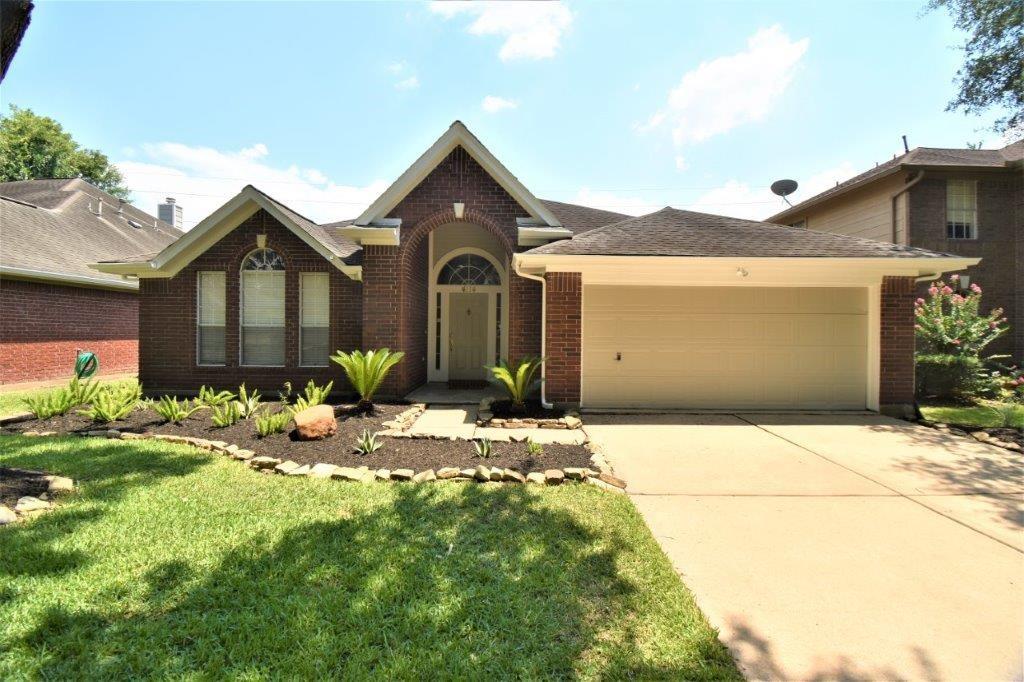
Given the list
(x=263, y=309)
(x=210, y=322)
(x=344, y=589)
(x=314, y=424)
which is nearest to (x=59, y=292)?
(x=210, y=322)

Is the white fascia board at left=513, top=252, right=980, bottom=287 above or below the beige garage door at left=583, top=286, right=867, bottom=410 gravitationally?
above

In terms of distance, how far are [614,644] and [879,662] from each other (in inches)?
52.4

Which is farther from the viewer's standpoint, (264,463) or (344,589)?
(264,463)

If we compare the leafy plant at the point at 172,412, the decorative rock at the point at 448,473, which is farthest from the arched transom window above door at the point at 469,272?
the decorative rock at the point at 448,473

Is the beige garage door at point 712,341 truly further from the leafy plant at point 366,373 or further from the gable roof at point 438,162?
the leafy plant at point 366,373

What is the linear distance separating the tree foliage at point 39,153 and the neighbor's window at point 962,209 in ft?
152

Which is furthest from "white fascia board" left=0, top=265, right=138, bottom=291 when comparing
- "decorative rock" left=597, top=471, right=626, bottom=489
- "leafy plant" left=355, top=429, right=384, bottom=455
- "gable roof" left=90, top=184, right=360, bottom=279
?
"decorative rock" left=597, top=471, right=626, bottom=489

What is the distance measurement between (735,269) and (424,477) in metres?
6.60

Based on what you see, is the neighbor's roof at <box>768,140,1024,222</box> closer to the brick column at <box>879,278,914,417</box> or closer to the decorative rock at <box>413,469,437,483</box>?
the brick column at <box>879,278,914,417</box>

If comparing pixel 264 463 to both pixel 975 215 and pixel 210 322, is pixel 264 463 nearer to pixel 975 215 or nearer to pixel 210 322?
pixel 210 322

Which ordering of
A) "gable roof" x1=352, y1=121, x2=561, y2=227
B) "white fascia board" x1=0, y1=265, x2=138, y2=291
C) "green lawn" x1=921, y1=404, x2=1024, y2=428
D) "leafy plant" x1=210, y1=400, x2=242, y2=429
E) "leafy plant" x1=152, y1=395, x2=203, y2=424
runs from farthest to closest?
"white fascia board" x1=0, y1=265, x2=138, y2=291
"gable roof" x1=352, y1=121, x2=561, y2=227
"green lawn" x1=921, y1=404, x2=1024, y2=428
"leafy plant" x1=152, y1=395, x2=203, y2=424
"leafy plant" x1=210, y1=400, x2=242, y2=429

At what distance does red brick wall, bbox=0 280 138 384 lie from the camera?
11.0 meters

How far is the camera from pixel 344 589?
9.02ft

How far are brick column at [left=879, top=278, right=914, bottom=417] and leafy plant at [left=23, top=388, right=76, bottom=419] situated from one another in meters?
14.1
